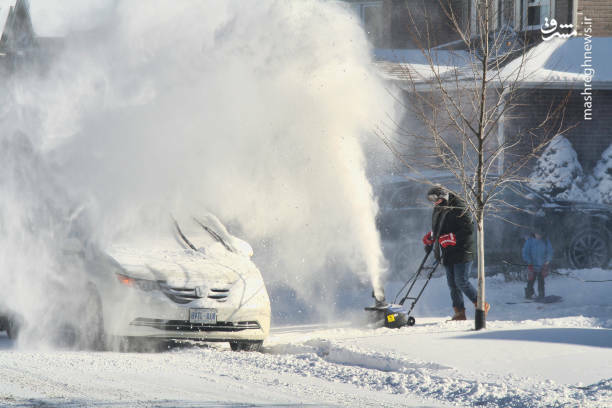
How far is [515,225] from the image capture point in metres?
15.1

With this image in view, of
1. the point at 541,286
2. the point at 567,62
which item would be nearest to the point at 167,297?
the point at 541,286

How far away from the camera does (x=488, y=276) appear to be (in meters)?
15.0

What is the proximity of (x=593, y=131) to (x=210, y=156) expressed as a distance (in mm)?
9896

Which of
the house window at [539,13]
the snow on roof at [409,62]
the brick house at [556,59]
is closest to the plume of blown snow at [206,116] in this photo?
the snow on roof at [409,62]

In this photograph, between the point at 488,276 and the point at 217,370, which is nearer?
the point at 217,370

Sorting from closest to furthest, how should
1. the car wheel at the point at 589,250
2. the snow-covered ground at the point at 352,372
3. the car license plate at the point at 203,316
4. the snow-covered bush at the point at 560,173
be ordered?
1. the snow-covered ground at the point at 352,372
2. the car license plate at the point at 203,316
3. the car wheel at the point at 589,250
4. the snow-covered bush at the point at 560,173

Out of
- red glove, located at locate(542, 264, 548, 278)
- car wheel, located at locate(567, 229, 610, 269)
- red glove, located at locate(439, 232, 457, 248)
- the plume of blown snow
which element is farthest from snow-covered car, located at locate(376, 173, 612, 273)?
red glove, located at locate(439, 232, 457, 248)

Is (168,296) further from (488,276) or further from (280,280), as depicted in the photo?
(488,276)

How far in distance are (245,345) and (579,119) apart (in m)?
11.4

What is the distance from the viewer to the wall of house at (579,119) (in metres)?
16.9

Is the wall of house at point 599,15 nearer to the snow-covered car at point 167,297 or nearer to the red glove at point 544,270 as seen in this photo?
the red glove at point 544,270

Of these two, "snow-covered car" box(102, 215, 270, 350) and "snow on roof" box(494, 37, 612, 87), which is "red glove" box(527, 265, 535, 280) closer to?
"snow on roof" box(494, 37, 612, 87)

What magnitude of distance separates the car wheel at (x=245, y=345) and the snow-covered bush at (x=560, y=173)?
29.3 ft

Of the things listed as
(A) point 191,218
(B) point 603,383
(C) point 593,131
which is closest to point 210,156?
(A) point 191,218
